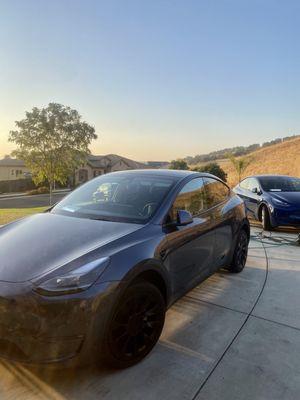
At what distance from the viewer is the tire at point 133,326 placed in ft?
7.44

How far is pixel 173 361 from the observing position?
262 centimetres

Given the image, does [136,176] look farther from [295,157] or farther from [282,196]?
[295,157]

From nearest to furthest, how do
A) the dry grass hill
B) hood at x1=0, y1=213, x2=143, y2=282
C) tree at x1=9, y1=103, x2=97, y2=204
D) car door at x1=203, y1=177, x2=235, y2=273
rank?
hood at x1=0, y1=213, x2=143, y2=282 → car door at x1=203, y1=177, x2=235, y2=273 → tree at x1=9, y1=103, x2=97, y2=204 → the dry grass hill

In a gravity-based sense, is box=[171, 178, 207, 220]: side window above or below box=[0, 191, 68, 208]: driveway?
above

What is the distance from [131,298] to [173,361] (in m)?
0.72

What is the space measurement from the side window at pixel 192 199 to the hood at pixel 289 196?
4.73m

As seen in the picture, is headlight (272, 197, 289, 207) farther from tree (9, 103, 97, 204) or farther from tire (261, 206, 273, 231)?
tree (9, 103, 97, 204)

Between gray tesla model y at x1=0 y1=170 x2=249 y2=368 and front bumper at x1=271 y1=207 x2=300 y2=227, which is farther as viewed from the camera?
front bumper at x1=271 y1=207 x2=300 y2=227

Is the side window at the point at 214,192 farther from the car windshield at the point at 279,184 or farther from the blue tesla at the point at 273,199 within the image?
the car windshield at the point at 279,184

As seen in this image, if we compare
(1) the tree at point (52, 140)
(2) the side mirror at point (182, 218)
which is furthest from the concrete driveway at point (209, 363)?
(1) the tree at point (52, 140)

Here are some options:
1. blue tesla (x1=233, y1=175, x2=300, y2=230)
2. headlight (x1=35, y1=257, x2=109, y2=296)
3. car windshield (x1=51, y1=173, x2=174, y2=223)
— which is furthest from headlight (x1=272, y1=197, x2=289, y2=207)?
headlight (x1=35, y1=257, x2=109, y2=296)

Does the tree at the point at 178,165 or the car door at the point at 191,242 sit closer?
the car door at the point at 191,242

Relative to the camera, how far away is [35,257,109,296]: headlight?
2.02m

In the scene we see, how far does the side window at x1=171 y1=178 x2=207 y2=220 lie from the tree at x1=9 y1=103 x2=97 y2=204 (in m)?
17.4
